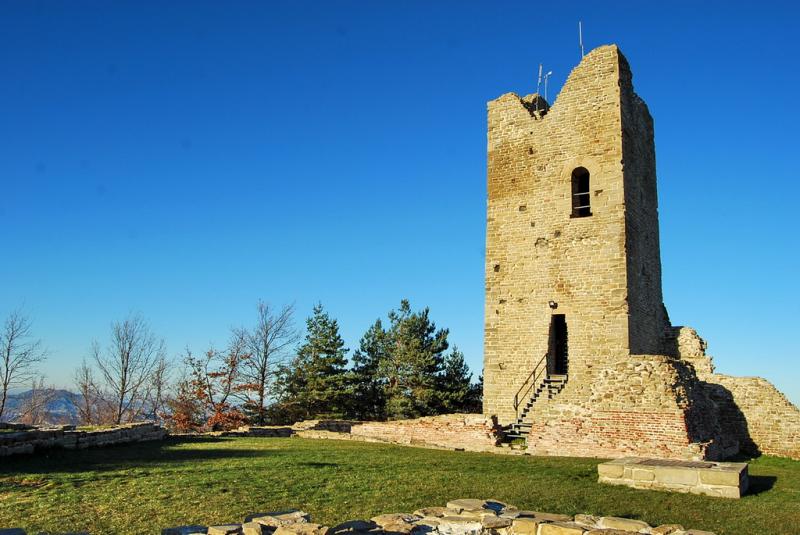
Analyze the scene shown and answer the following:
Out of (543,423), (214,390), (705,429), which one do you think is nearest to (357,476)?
(543,423)

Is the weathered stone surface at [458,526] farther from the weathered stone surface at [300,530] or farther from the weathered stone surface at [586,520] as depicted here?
the weathered stone surface at [300,530]

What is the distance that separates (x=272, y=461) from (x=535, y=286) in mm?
11425

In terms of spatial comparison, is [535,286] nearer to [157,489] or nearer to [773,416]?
[773,416]

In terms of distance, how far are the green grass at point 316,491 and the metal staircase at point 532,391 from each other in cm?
502

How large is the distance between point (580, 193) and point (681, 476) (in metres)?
12.6

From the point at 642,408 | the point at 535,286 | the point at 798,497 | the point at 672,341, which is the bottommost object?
the point at 798,497

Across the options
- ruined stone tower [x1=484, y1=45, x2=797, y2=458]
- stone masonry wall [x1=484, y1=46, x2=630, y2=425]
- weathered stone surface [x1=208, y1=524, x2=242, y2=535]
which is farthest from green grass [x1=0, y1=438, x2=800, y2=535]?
stone masonry wall [x1=484, y1=46, x2=630, y2=425]

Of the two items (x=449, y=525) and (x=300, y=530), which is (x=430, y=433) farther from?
(x=300, y=530)

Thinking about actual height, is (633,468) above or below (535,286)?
below

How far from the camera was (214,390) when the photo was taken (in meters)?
32.2

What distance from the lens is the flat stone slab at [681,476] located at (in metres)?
9.30

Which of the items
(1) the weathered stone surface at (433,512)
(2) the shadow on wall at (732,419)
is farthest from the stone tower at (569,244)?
(1) the weathered stone surface at (433,512)

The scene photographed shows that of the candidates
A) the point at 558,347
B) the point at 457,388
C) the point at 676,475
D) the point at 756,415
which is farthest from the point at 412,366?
the point at 676,475

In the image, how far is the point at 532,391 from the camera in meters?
20.2
